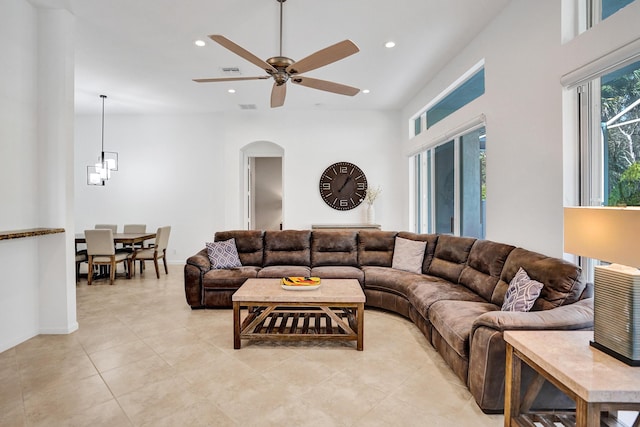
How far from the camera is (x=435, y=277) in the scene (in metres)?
3.85

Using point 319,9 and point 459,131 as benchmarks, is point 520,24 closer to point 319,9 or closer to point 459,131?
point 459,131

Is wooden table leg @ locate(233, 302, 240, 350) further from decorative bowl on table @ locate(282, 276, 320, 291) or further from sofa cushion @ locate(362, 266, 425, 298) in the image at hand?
sofa cushion @ locate(362, 266, 425, 298)

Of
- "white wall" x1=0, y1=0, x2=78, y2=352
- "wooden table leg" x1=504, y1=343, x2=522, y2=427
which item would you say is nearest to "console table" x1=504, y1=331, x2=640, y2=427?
"wooden table leg" x1=504, y1=343, x2=522, y2=427

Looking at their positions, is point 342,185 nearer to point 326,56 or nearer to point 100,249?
point 326,56

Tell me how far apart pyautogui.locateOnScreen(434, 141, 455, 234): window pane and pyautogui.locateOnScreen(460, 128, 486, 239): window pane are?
28 cm

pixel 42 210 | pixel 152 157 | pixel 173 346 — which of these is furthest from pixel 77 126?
pixel 173 346

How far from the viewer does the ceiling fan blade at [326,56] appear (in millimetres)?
2383

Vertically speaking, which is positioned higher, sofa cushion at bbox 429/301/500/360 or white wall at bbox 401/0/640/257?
white wall at bbox 401/0/640/257

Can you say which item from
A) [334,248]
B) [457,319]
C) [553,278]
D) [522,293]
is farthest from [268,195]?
[553,278]

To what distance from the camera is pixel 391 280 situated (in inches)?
152

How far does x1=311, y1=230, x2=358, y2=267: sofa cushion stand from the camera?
4543 millimetres

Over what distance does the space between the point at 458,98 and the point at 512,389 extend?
151 inches

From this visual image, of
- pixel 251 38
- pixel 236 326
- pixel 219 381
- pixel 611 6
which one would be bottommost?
pixel 219 381

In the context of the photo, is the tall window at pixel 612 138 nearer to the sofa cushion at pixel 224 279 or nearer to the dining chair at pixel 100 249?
the sofa cushion at pixel 224 279
